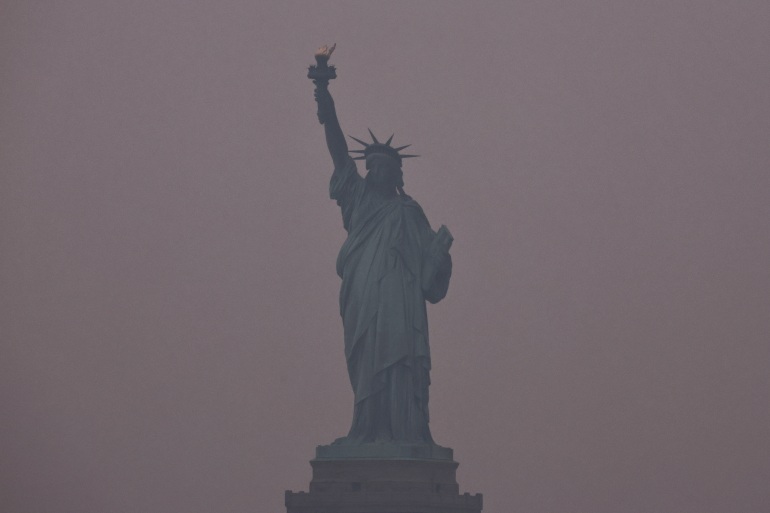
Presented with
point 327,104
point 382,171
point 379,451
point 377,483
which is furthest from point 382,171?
point 377,483

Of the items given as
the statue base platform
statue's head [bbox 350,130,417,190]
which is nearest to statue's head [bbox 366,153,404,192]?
statue's head [bbox 350,130,417,190]

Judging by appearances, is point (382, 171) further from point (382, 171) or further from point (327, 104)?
point (327, 104)

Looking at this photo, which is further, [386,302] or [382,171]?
[382,171]

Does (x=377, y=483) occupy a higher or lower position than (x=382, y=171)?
lower

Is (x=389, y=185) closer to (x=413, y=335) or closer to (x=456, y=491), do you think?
(x=413, y=335)

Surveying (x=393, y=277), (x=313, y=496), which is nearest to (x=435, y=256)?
(x=393, y=277)

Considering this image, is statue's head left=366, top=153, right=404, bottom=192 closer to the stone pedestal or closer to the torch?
the torch
